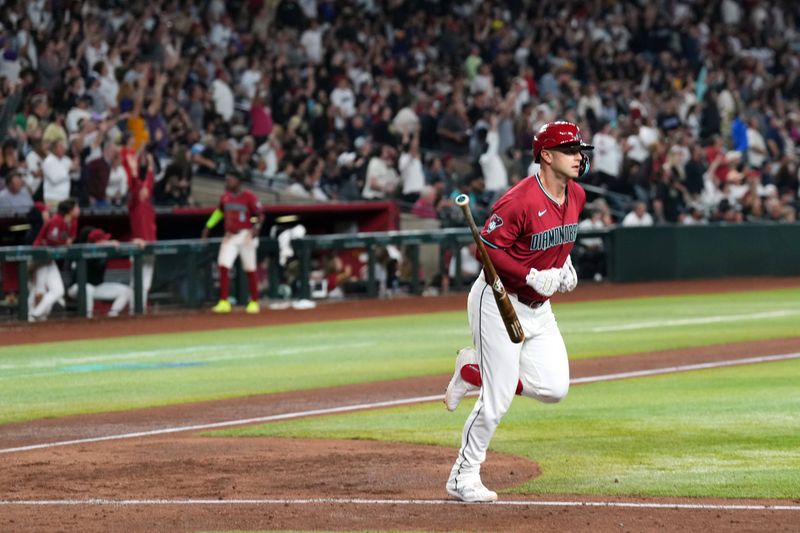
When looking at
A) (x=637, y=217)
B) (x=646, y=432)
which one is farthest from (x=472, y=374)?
(x=637, y=217)

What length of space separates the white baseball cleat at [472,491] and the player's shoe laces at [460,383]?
1.75ft

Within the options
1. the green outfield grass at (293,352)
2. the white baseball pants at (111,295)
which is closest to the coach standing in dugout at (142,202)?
the white baseball pants at (111,295)

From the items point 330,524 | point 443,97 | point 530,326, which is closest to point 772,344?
point 530,326

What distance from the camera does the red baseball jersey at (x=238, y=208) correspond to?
69.8 ft

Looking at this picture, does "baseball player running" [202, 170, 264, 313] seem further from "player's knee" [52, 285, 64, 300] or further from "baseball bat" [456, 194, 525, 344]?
"baseball bat" [456, 194, 525, 344]

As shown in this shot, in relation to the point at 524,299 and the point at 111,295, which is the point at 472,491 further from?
the point at 111,295

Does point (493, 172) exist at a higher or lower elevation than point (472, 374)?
higher

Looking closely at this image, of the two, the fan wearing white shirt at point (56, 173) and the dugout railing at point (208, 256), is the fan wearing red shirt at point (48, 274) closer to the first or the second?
the dugout railing at point (208, 256)

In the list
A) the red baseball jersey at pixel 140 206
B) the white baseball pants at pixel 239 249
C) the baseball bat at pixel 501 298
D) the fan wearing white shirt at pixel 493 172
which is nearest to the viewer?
the baseball bat at pixel 501 298

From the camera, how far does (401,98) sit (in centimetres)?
2747

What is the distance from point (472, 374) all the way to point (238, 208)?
45.9ft

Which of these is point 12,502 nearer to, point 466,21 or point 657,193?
point 657,193

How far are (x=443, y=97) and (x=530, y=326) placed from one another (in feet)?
69.3

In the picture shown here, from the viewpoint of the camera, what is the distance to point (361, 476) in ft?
27.6
